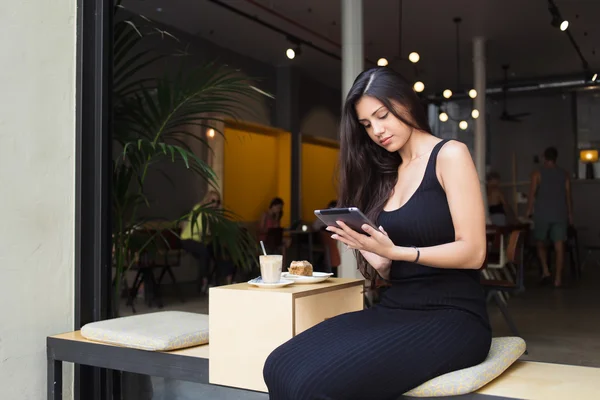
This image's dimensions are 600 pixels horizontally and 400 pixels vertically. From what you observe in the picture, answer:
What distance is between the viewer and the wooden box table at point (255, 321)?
1914mm

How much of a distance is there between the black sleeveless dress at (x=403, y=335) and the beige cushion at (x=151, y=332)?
27.8 inches

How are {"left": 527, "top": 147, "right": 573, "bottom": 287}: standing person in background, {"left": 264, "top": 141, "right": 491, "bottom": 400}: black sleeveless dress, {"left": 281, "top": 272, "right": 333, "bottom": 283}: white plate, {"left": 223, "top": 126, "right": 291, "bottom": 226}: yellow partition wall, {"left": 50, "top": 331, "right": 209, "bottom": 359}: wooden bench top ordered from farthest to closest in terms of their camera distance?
{"left": 223, "top": 126, "right": 291, "bottom": 226}: yellow partition wall, {"left": 527, "top": 147, "right": 573, "bottom": 287}: standing person in background, {"left": 50, "top": 331, "right": 209, "bottom": 359}: wooden bench top, {"left": 281, "top": 272, "right": 333, "bottom": 283}: white plate, {"left": 264, "top": 141, "right": 491, "bottom": 400}: black sleeveless dress

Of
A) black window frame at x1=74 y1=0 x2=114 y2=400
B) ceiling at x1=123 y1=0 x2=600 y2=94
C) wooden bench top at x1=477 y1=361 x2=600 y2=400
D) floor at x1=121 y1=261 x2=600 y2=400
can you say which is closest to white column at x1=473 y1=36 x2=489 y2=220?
ceiling at x1=123 y1=0 x2=600 y2=94

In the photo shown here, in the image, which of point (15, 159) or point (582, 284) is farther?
point (582, 284)

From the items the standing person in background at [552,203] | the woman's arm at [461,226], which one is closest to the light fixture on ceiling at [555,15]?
the standing person in background at [552,203]

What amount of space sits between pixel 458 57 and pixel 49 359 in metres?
9.73

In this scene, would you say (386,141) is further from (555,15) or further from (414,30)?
(414,30)

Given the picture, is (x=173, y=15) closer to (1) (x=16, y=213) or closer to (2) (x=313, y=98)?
(2) (x=313, y=98)

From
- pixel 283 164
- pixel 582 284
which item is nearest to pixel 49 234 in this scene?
pixel 582 284

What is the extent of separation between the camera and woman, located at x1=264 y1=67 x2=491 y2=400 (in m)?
1.62

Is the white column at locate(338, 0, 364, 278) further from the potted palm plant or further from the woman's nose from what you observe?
the woman's nose

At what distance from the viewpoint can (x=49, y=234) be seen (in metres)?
2.67

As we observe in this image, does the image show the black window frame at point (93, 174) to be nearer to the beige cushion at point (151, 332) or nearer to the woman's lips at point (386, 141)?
the beige cushion at point (151, 332)

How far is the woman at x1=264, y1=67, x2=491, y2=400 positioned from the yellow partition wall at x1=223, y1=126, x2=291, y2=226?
8.87m
